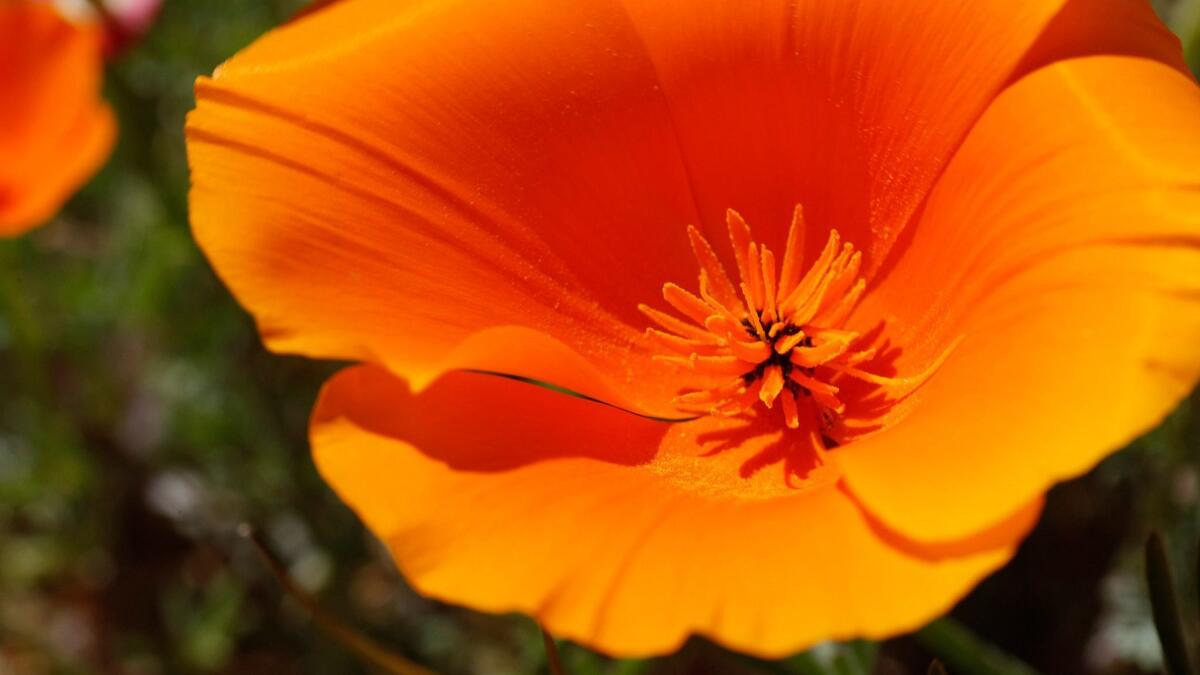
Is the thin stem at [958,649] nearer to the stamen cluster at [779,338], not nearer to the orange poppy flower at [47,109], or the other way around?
the stamen cluster at [779,338]

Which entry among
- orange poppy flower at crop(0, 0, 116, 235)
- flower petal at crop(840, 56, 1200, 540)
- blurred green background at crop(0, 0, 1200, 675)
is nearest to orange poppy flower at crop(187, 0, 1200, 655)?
flower petal at crop(840, 56, 1200, 540)

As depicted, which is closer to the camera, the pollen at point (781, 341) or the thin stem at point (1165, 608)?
the thin stem at point (1165, 608)

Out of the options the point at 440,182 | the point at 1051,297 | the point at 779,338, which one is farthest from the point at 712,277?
the point at 1051,297

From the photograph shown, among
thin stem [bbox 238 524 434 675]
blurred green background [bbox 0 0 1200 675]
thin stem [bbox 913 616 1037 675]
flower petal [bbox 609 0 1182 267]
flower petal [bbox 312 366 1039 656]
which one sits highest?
flower petal [bbox 609 0 1182 267]

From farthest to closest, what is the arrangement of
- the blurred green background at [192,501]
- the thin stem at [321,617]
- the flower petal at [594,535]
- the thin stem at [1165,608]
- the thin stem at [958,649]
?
the blurred green background at [192,501], the thin stem at [958,649], the thin stem at [321,617], the thin stem at [1165,608], the flower petal at [594,535]

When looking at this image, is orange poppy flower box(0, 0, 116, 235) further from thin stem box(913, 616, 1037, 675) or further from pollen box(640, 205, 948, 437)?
thin stem box(913, 616, 1037, 675)

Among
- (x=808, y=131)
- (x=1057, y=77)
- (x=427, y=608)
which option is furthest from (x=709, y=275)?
(x=427, y=608)

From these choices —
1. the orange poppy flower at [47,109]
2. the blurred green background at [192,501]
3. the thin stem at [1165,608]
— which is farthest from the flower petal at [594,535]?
the orange poppy flower at [47,109]
